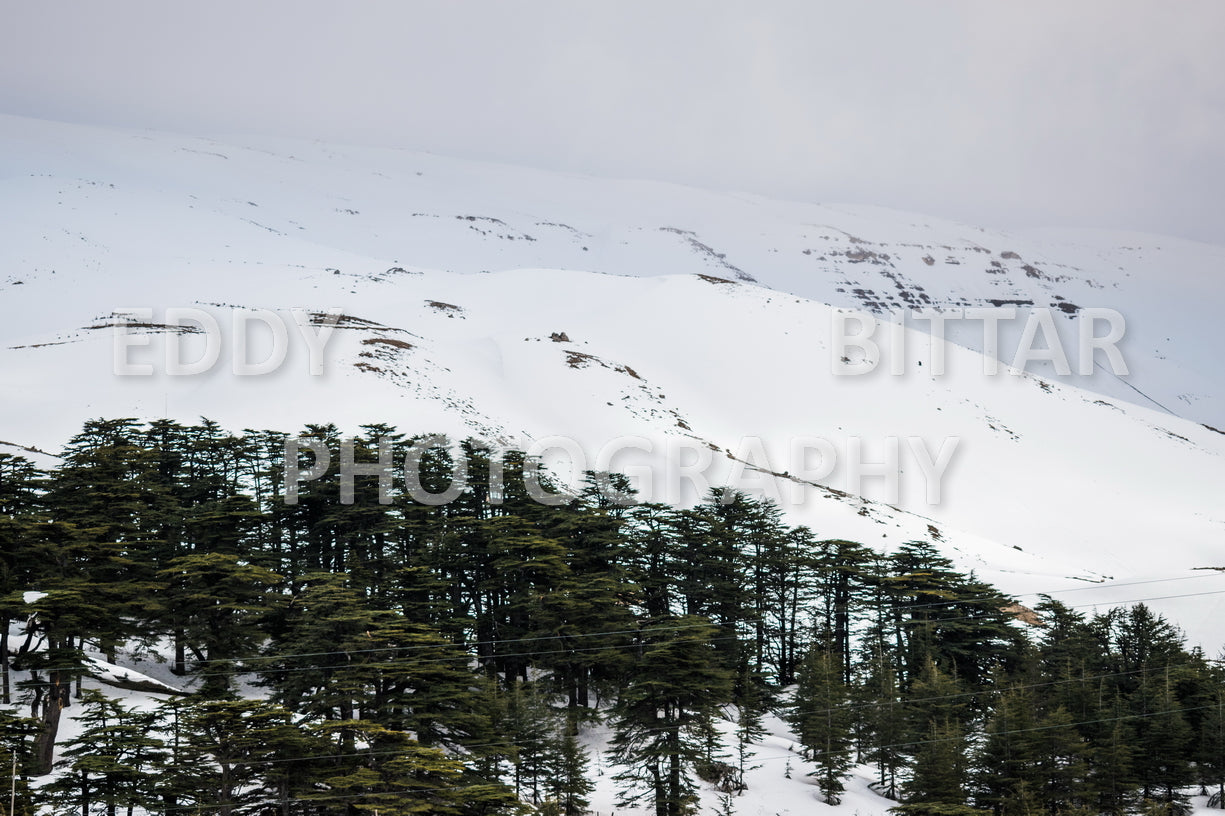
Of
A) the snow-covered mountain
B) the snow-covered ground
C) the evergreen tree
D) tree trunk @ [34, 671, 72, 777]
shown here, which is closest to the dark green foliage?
the snow-covered ground

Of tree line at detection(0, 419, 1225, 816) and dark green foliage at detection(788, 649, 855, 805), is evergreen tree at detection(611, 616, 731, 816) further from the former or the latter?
dark green foliage at detection(788, 649, 855, 805)

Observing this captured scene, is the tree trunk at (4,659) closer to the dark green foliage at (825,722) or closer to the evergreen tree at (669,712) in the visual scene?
the evergreen tree at (669,712)

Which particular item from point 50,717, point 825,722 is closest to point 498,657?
point 825,722

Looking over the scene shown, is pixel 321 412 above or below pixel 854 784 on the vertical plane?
above

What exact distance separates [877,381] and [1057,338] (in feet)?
323

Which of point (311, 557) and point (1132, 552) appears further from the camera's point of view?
point (1132, 552)

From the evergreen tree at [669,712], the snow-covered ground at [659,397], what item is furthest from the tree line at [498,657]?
the snow-covered ground at [659,397]

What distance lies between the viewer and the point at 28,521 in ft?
95.4

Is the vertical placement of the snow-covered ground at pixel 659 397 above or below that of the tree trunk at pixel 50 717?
above

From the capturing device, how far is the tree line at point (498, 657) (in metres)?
21.9

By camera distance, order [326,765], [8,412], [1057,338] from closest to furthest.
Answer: [326,765], [8,412], [1057,338]

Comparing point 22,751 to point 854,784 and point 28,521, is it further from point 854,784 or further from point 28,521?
point 854,784

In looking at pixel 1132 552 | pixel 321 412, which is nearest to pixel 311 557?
pixel 321 412

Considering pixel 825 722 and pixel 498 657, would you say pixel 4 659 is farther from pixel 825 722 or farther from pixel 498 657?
pixel 825 722
